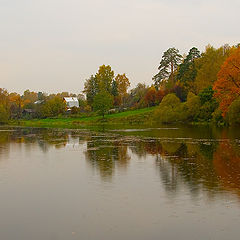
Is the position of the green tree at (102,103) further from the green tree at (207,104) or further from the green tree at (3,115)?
the green tree at (3,115)

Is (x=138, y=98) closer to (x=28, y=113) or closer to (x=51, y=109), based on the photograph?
(x=51, y=109)

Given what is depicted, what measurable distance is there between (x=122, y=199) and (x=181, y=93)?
7612 cm

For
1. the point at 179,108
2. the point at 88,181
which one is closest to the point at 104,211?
the point at 88,181

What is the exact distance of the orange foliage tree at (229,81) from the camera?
49.0 metres

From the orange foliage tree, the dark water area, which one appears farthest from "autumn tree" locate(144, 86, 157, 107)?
the dark water area

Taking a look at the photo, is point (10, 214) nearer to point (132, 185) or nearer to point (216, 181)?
point (132, 185)

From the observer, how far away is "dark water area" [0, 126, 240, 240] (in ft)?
27.6

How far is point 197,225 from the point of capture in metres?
8.59

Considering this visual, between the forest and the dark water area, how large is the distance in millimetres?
33207

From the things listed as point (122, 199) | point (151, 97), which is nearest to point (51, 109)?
point (151, 97)

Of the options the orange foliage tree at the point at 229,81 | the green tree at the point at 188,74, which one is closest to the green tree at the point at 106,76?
the green tree at the point at 188,74

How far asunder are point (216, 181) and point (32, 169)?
902 cm

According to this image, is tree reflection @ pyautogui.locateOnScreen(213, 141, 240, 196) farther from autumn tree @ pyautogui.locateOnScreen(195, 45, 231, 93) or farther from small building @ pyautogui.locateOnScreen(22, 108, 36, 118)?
small building @ pyautogui.locateOnScreen(22, 108, 36, 118)

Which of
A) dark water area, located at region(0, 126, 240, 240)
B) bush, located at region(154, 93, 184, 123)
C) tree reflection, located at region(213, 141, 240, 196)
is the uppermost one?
bush, located at region(154, 93, 184, 123)
